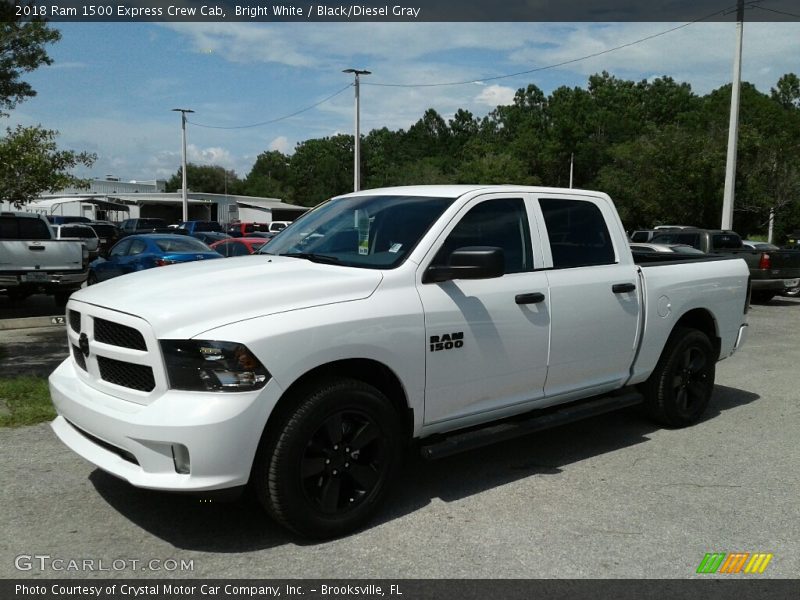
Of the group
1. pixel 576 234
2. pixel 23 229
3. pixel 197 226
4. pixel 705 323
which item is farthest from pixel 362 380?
pixel 197 226

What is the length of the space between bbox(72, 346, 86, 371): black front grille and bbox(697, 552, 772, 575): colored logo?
11.4ft

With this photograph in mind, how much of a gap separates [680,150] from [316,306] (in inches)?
1560

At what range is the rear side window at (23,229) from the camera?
13.7m

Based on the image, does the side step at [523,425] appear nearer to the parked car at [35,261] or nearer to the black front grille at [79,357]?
the black front grille at [79,357]

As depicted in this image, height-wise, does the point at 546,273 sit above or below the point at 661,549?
above

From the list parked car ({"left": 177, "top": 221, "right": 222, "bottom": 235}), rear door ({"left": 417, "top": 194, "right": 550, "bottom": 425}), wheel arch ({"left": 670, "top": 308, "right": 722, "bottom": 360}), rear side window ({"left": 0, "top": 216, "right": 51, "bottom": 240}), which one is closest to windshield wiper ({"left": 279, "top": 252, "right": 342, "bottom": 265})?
rear door ({"left": 417, "top": 194, "right": 550, "bottom": 425})

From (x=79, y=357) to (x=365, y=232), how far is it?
73.6 inches

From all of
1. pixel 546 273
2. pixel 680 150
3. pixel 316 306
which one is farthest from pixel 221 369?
pixel 680 150

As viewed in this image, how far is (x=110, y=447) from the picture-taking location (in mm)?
3736

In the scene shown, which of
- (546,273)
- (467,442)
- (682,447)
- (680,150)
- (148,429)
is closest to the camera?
(148,429)

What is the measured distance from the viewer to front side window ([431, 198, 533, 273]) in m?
4.52

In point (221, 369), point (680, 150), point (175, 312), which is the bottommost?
point (221, 369)

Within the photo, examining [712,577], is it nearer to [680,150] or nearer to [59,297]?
[59,297]

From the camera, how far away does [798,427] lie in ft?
20.4
